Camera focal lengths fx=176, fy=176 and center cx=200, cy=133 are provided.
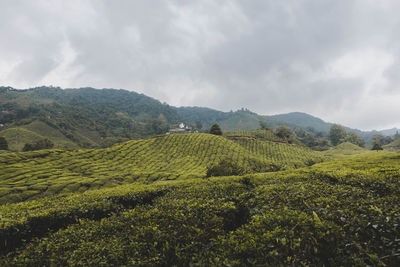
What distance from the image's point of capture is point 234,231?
6.16 meters

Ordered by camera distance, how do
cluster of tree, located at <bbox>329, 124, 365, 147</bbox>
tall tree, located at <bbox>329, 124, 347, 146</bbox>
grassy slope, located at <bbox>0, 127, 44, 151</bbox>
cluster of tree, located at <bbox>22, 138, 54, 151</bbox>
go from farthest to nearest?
tall tree, located at <bbox>329, 124, 347, 146</bbox>, cluster of tree, located at <bbox>329, 124, 365, 147</bbox>, grassy slope, located at <bbox>0, 127, 44, 151</bbox>, cluster of tree, located at <bbox>22, 138, 54, 151</bbox>

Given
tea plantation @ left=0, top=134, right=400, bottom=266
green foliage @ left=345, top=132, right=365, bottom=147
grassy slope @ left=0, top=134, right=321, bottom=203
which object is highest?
green foliage @ left=345, top=132, right=365, bottom=147

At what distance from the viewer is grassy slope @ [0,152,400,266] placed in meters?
4.42

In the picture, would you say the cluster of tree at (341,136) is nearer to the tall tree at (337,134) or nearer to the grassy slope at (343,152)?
the tall tree at (337,134)

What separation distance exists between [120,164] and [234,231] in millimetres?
37103

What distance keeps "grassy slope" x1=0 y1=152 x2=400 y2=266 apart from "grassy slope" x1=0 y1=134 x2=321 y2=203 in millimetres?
16811

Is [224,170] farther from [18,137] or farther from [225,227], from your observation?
[18,137]

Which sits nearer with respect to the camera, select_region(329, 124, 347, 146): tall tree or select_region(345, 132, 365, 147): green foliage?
select_region(345, 132, 365, 147): green foliage

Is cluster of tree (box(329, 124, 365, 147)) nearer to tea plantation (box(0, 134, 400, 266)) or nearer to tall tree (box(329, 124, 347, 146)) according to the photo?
tall tree (box(329, 124, 347, 146))

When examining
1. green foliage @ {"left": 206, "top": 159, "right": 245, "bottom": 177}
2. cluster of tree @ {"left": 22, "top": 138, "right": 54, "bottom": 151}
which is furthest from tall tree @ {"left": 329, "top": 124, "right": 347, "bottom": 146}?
cluster of tree @ {"left": 22, "top": 138, "right": 54, "bottom": 151}

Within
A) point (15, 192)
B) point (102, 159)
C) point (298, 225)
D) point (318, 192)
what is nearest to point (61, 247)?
point (298, 225)

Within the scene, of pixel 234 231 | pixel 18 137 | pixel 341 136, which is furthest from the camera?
pixel 341 136

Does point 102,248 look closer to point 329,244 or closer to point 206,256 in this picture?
point 206,256

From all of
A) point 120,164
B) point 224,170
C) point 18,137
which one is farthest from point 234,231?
point 18,137
